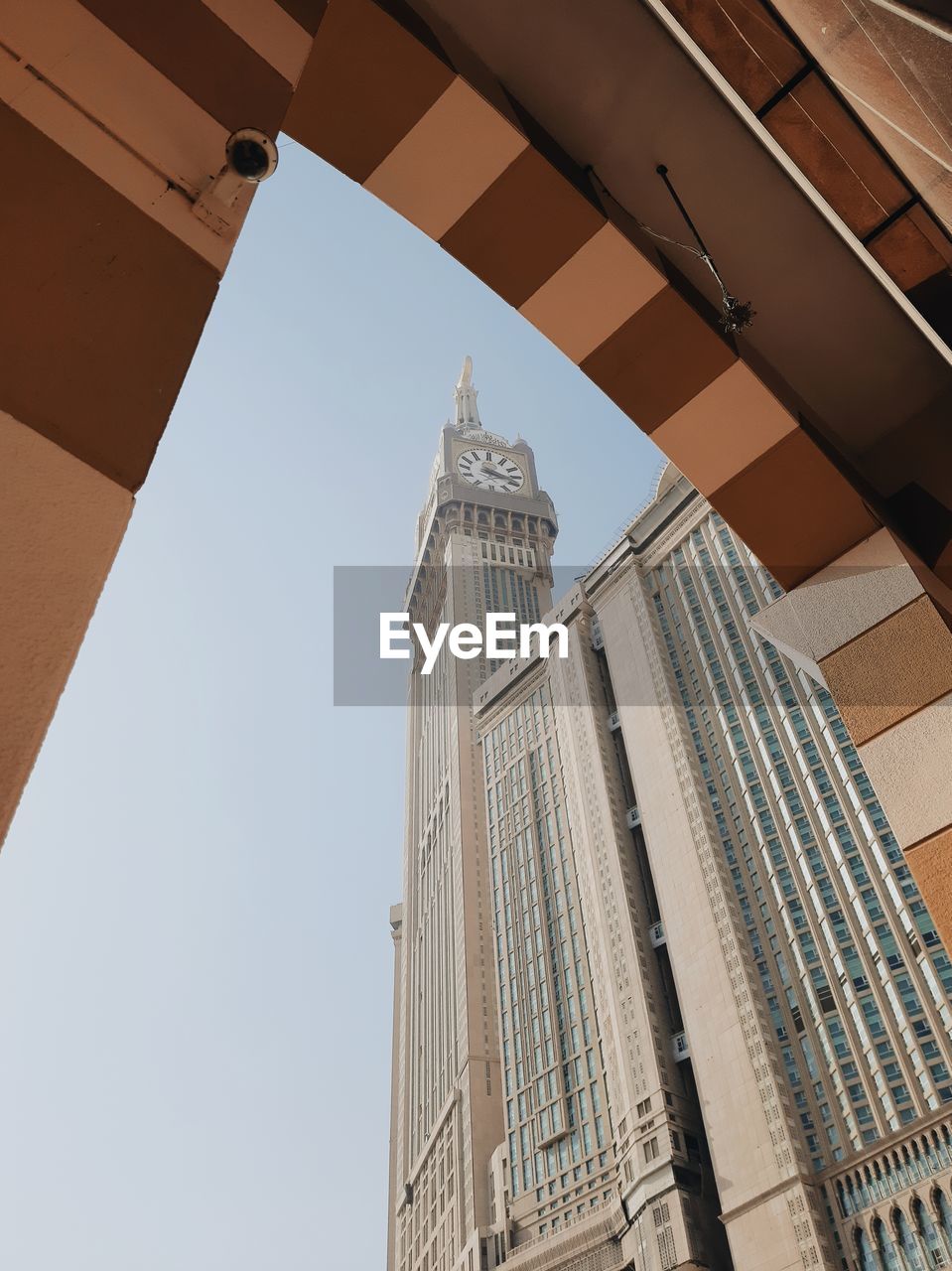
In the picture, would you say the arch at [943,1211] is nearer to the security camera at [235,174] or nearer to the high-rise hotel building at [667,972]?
the high-rise hotel building at [667,972]

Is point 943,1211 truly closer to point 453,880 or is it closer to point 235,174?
point 453,880

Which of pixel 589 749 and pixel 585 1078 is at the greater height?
pixel 589 749

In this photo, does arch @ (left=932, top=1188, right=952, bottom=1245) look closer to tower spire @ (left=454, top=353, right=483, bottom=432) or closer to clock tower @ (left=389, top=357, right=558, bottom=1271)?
clock tower @ (left=389, top=357, right=558, bottom=1271)

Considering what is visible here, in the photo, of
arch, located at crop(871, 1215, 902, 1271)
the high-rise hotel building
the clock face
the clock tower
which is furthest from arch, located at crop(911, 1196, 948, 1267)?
the clock face

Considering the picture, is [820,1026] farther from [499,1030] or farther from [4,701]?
[4,701]

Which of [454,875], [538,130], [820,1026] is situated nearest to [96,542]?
[538,130]

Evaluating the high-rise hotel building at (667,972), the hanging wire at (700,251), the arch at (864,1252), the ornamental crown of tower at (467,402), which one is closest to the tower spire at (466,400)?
the ornamental crown of tower at (467,402)
